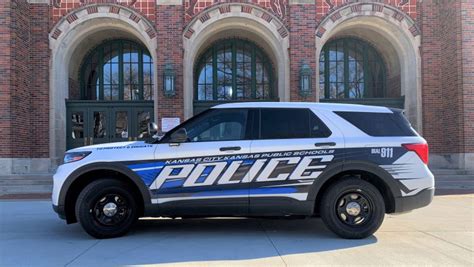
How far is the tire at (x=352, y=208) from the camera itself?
5.90 metres

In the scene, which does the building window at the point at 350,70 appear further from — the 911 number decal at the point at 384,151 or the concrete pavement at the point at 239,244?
the 911 number decal at the point at 384,151

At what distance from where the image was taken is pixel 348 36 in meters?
17.7

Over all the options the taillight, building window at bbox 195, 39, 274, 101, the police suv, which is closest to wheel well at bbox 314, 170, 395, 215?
the police suv

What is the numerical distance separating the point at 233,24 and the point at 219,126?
10.5 m

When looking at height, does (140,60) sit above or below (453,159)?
above

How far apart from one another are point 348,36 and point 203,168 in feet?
45.0

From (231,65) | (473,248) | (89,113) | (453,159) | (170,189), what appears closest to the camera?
(473,248)

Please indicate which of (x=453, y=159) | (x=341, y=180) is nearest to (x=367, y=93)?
(x=453, y=159)

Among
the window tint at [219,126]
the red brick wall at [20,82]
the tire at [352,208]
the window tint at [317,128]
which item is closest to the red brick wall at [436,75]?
the tire at [352,208]

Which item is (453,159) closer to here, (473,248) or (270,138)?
(473,248)

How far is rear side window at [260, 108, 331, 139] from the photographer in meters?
6.01

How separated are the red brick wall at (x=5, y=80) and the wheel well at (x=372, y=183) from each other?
469 inches

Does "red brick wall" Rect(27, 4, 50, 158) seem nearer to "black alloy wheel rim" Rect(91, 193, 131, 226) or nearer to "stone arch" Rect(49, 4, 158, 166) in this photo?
"stone arch" Rect(49, 4, 158, 166)

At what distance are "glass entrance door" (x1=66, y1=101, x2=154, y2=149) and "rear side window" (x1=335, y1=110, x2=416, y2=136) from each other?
11420mm
